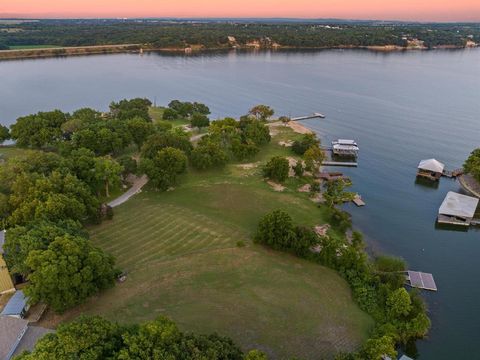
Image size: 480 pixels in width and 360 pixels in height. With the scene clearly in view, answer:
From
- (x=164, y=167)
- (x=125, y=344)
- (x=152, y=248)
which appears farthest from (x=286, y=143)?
(x=125, y=344)

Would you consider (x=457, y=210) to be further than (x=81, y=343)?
Yes

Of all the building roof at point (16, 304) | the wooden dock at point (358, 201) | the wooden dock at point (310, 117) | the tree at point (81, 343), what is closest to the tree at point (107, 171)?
the building roof at point (16, 304)

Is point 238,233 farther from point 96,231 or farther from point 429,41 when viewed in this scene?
point 429,41

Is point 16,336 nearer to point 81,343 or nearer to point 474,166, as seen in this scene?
point 81,343

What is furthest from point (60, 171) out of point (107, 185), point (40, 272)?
point (40, 272)

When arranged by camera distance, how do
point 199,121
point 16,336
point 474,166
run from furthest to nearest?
point 199,121 < point 474,166 < point 16,336
